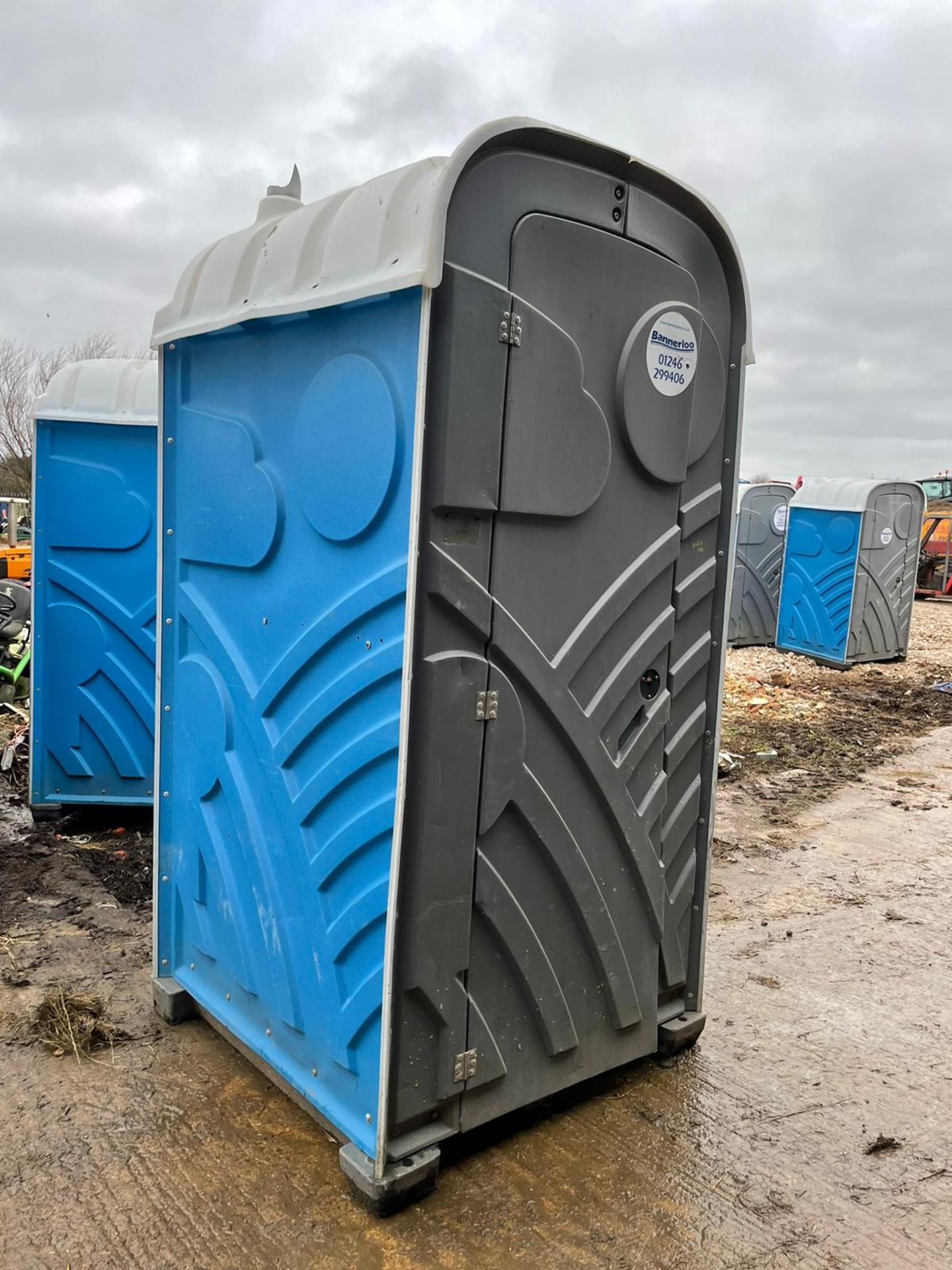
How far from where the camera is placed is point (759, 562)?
45.4 ft

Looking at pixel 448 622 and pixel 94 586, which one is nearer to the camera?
pixel 448 622

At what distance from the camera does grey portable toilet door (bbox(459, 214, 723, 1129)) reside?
2375 mm

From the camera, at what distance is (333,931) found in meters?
2.50

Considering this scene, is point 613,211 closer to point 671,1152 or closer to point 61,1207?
point 671,1152

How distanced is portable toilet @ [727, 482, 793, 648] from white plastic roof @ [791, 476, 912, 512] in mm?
731

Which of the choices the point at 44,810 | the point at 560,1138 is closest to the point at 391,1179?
the point at 560,1138

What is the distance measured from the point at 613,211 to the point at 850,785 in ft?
18.6

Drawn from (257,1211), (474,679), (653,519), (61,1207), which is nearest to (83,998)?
(61,1207)

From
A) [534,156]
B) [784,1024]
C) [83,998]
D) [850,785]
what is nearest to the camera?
[534,156]

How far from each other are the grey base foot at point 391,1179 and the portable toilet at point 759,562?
11.6 meters

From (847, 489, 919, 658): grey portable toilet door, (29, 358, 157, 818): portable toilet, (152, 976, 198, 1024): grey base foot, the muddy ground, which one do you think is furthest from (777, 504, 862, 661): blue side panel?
(152, 976, 198, 1024): grey base foot

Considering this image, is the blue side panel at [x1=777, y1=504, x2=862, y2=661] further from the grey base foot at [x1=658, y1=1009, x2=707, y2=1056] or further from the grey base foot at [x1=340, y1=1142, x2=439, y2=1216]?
the grey base foot at [x1=340, y1=1142, x2=439, y2=1216]

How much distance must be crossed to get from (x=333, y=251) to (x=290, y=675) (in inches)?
42.3

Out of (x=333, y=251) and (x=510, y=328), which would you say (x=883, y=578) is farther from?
(x=333, y=251)
